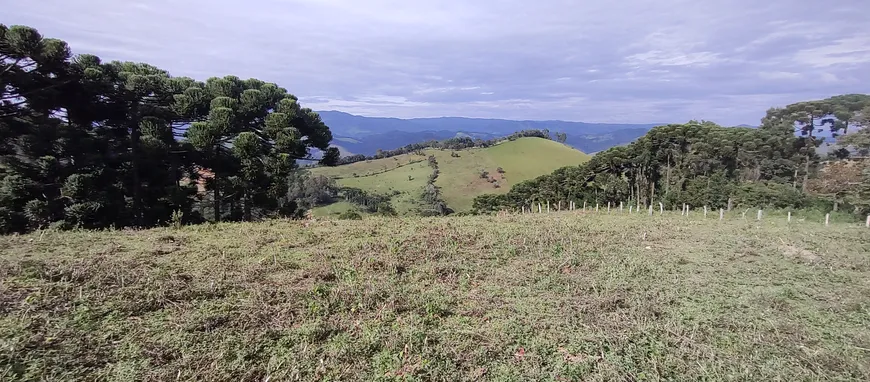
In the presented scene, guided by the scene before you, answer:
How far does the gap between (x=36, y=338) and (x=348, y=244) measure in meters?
5.19

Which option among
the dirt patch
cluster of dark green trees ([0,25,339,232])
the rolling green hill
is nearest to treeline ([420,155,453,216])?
the rolling green hill

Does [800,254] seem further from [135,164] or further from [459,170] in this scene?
[459,170]

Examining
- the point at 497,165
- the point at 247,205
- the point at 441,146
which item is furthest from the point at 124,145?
the point at 441,146

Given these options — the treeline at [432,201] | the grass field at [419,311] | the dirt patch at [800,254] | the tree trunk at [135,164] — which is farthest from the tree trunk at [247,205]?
the treeline at [432,201]

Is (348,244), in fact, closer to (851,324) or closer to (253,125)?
(851,324)

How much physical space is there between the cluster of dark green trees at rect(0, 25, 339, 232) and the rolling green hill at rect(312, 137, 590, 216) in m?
34.1

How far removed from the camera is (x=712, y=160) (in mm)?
39219

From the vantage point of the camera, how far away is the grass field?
3629 millimetres

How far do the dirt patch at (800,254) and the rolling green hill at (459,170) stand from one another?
45.6 m

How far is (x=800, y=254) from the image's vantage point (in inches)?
328

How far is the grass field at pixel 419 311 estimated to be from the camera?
3629 mm

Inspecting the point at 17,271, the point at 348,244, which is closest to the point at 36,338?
the point at 17,271

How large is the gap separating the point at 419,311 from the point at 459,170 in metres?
70.0

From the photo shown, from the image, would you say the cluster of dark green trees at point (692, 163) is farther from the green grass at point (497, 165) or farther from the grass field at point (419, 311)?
the grass field at point (419, 311)
